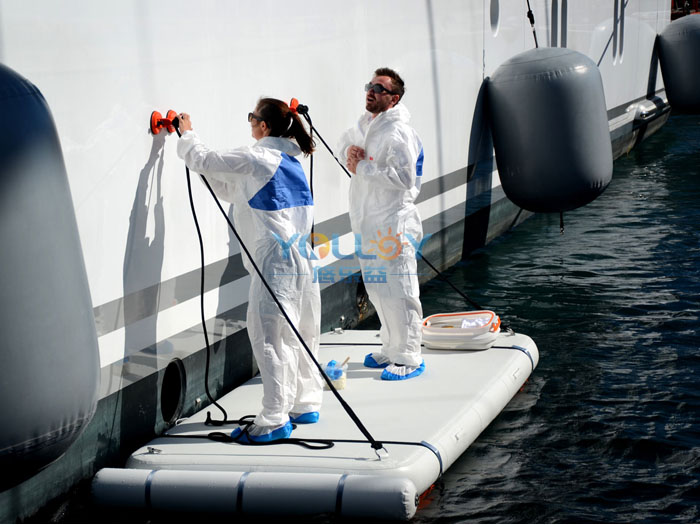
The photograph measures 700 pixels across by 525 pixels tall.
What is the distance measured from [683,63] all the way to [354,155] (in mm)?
11158

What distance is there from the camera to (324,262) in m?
6.00

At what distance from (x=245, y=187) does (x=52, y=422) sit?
1.44 meters

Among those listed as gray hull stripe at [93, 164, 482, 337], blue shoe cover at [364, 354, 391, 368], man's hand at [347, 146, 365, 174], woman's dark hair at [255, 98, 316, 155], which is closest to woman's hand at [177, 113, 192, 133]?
woman's dark hair at [255, 98, 316, 155]

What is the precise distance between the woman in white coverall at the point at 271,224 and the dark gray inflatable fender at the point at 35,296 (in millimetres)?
1081

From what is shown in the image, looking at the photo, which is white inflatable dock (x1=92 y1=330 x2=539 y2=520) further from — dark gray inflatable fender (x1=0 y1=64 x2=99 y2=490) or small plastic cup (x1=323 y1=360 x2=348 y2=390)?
dark gray inflatable fender (x1=0 y1=64 x2=99 y2=490)

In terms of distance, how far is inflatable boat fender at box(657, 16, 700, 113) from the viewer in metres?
14.4

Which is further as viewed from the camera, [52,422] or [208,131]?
[208,131]

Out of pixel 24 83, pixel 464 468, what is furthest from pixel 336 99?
pixel 24 83

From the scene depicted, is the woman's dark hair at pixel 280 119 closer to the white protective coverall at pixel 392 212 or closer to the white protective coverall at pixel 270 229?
the white protective coverall at pixel 270 229

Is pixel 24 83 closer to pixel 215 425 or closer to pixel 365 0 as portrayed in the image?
pixel 215 425

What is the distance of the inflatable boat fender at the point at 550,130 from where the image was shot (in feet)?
25.7

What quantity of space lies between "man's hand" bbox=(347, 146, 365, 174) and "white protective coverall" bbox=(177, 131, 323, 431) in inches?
30.9

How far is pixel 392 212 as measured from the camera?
482 cm

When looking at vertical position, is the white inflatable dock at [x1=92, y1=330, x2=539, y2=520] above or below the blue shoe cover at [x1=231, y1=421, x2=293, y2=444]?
below
